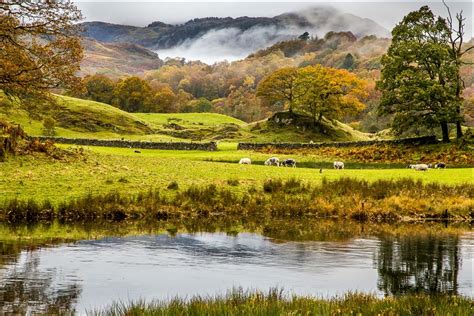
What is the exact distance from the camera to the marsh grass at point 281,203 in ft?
92.6

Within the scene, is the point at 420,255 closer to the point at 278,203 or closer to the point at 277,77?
the point at 278,203

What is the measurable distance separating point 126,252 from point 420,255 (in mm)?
10236

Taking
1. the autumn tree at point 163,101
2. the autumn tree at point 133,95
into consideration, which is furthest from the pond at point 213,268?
the autumn tree at point 163,101

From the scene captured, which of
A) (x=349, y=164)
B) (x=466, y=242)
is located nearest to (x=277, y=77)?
(x=349, y=164)

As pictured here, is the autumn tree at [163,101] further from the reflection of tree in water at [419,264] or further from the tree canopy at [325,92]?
the reflection of tree in water at [419,264]

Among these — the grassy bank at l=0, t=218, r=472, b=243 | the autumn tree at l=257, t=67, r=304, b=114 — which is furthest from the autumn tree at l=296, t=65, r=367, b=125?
the grassy bank at l=0, t=218, r=472, b=243

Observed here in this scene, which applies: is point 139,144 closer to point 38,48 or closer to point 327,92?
point 327,92

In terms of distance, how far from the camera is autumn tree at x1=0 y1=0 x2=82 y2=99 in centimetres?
3512

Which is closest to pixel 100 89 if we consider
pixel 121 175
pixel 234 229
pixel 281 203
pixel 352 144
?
pixel 352 144

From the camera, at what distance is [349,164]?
5959cm

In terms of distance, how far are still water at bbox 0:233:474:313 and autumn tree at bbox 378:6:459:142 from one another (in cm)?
3958

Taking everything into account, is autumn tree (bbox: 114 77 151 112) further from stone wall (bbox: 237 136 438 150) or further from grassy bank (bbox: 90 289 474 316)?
grassy bank (bbox: 90 289 474 316)

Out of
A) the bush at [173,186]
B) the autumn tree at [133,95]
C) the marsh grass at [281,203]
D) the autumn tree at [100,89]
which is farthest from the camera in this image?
the autumn tree at [100,89]

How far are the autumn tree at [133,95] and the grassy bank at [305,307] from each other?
154684 mm
